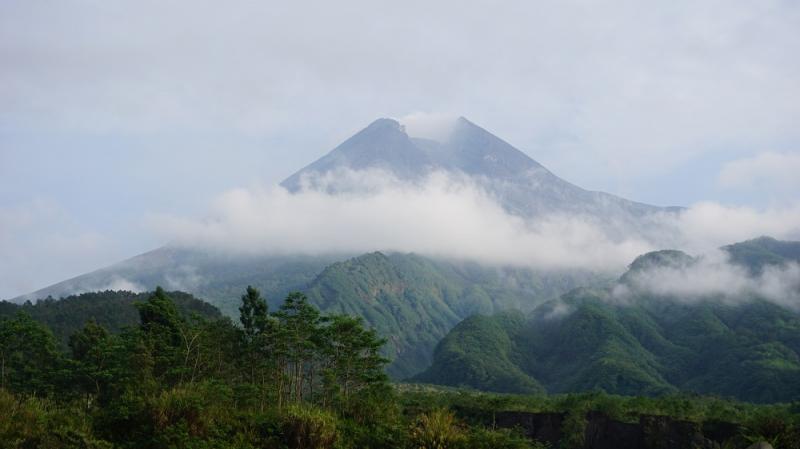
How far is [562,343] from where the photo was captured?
142m

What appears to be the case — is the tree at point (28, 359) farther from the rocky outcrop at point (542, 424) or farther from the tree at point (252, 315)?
the rocky outcrop at point (542, 424)

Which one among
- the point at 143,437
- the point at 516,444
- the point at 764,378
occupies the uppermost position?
A: the point at 143,437

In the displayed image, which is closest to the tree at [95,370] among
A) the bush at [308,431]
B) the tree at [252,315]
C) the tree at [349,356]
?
the tree at [252,315]

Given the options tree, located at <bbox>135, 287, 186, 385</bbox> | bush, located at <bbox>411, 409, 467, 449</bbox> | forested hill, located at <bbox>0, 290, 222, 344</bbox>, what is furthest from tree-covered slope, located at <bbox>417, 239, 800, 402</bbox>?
bush, located at <bbox>411, 409, 467, 449</bbox>

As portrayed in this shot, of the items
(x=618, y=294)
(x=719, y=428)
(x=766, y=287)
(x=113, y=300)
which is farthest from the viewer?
(x=618, y=294)

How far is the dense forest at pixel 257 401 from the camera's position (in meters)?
18.4

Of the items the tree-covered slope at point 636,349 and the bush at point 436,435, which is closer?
the bush at point 436,435

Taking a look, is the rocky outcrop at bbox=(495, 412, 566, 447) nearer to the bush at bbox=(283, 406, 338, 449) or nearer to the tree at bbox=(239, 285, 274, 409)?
the tree at bbox=(239, 285, 274, 409)

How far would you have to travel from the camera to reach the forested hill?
3248 inches

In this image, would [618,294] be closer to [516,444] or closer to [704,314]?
[704,314]

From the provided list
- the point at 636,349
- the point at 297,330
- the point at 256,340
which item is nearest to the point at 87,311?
the point at 256,340

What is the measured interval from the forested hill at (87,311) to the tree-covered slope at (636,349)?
56608 mm

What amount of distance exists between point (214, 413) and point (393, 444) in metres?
5.83

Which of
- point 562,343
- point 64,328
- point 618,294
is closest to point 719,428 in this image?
point 64,328
